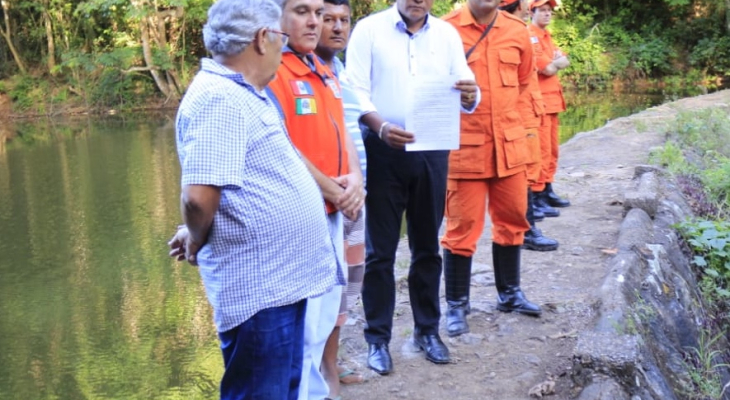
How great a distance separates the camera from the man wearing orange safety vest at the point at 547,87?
261 inches

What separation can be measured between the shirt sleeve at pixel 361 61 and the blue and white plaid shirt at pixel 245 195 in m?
1.14

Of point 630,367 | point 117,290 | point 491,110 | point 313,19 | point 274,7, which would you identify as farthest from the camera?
point 117,290

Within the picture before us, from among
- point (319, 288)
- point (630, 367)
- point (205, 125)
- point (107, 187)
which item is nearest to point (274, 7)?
point (205, 125)

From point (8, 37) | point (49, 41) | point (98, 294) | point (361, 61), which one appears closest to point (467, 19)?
point (361, 61)

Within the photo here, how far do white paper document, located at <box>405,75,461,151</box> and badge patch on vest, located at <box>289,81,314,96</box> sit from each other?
0.72 meters

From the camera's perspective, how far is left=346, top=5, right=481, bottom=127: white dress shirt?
11.8ft

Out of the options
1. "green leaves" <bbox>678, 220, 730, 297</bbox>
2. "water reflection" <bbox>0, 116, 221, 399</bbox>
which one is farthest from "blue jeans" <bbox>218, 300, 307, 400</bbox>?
"green leaves" <bbox>678, 220, 730, 297</bbox>

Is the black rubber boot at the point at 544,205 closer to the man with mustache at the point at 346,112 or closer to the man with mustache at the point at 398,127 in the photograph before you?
the man with mustache at the point at 398,127

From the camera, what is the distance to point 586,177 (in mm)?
8289

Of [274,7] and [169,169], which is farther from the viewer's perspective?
[169,169]

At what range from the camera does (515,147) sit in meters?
4.07

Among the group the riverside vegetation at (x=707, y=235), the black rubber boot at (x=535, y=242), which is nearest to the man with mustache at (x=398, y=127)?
the riverside vegetation at (x=707, y=235)

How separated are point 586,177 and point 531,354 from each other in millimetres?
4554

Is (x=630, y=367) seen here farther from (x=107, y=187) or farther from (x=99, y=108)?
(x=99, y=108)
